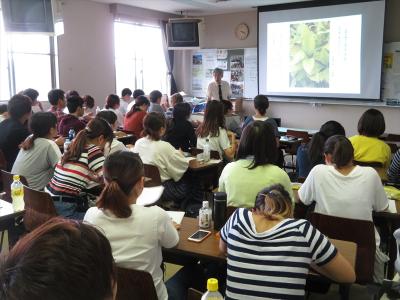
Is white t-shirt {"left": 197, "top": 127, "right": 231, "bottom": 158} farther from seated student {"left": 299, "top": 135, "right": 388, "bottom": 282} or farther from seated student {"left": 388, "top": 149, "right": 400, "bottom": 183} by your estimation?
seated student {"left": 299, "top": 135, "right": 388, "bottom": 282}

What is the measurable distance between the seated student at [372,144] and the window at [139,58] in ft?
20.4

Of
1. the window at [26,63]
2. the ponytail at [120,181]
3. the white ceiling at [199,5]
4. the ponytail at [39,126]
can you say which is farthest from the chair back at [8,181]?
the white ceiling at [199,5]

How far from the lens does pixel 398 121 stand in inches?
300

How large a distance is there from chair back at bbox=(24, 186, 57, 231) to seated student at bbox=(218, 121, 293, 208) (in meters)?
1.19

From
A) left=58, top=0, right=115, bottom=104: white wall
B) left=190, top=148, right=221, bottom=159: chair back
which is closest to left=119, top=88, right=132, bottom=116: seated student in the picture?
left=58, top=0, right=115, bottom=104: white wall

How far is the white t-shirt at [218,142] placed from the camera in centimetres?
495

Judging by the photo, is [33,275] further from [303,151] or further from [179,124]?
[179,124]

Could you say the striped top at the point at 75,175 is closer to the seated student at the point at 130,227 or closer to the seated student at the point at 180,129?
the seated student at the point at 130,227

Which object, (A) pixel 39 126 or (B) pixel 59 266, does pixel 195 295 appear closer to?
(B) pixel 59 266

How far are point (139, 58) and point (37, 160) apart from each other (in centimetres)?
644

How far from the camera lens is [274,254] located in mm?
1612

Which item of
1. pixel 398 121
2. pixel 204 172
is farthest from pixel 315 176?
pixel 398 121

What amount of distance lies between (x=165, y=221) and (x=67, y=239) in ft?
4.15

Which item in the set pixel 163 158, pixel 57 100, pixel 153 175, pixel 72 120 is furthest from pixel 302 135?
pixel 57 100
